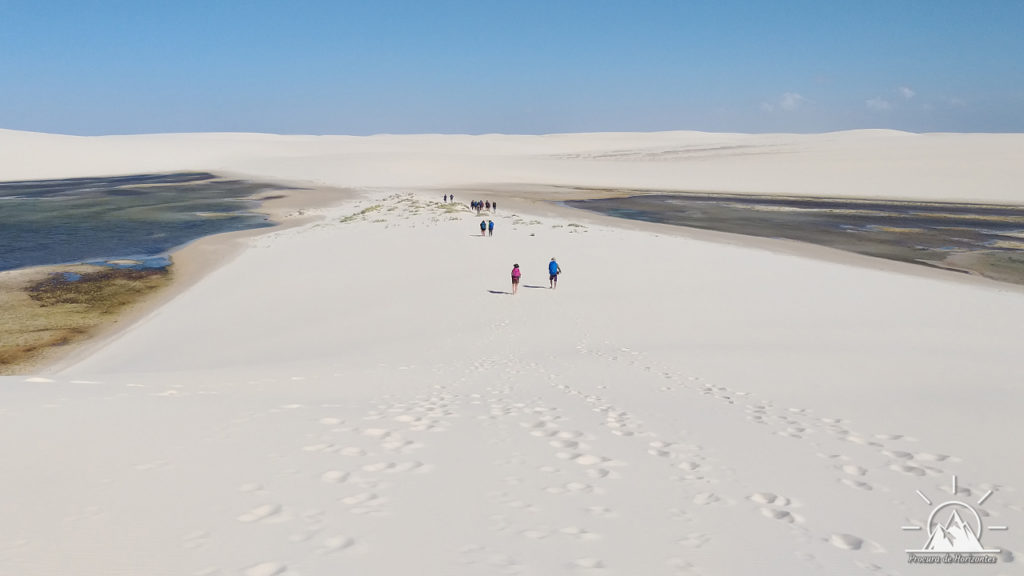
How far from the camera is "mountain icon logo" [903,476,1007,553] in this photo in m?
4.41

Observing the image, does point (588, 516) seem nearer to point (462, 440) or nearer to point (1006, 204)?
point (462, 440)

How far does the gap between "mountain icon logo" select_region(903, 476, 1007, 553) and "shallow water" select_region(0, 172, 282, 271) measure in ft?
90.0

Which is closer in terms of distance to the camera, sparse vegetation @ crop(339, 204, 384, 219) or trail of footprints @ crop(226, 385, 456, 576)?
trail of footprints @ crop(226, 385, 456, 576)

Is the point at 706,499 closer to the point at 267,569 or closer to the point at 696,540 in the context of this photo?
the point at 696,540

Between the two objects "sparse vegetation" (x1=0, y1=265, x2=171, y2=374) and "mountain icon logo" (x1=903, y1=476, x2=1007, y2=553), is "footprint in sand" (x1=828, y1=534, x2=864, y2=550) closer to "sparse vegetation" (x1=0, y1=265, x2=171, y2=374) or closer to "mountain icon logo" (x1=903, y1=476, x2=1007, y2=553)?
"mountain icon logo" (x1=903, y1=476, x2=1007, y2=553)

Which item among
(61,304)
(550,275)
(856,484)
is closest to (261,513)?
(856,484)

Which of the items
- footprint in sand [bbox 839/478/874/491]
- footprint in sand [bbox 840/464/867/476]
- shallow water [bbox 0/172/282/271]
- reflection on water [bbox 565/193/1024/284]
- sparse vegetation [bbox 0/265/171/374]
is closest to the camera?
footprint in sand [bbox 839/478/874/491]

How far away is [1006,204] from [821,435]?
5107cm

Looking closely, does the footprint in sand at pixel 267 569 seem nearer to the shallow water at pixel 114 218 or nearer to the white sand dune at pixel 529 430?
the white sand dune at pixel 529 430

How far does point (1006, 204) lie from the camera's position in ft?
150

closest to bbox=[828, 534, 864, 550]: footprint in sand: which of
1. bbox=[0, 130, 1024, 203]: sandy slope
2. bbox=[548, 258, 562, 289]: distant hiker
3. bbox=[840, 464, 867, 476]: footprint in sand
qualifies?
bbox=[840, 464, 867, 476]: footprint in sand

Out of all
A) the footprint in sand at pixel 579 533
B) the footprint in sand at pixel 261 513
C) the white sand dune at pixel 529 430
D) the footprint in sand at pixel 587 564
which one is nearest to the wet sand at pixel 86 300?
the white sand dune at pixel 529 430

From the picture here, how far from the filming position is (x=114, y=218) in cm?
4031

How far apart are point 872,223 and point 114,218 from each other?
4573cm
